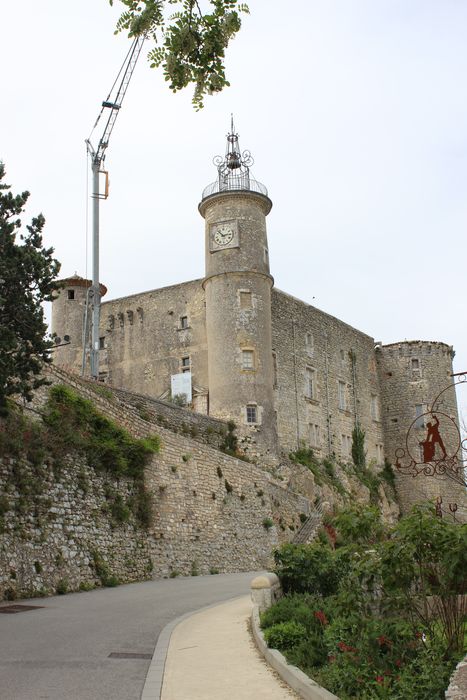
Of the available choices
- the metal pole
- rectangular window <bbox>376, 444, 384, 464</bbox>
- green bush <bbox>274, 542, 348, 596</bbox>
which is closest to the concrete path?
green bush <bbox>274, 542, 348, 596</bbox>

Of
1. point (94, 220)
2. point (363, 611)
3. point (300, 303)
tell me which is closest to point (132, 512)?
point (363, 611)

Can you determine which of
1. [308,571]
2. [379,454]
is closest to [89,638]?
[308,571]

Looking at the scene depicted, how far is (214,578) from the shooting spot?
24406mm

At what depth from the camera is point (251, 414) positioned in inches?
1507

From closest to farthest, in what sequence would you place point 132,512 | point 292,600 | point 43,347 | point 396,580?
1. point 396,580
2. point 292,600
3. point 43,347
4. point 132,512

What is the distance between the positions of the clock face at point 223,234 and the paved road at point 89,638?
71.1 feet

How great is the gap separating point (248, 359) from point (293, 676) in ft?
99.4

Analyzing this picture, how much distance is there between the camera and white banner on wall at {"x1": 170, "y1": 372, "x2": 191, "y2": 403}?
41469 millimetres

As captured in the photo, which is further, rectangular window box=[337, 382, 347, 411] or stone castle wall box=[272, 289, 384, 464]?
rectangular window box=[337, 382, 347, 411]

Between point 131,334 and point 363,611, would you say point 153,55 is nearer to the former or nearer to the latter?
point 363,611

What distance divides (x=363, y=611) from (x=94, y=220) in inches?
1291

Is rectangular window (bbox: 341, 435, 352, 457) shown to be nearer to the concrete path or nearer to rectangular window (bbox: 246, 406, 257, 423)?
rectangular window (bbox: 246, 406, 257, 423)

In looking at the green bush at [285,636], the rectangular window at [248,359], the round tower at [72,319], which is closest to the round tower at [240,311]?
the rectangular window at [248,359]

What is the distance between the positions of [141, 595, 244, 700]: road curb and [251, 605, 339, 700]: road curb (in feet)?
4.24
